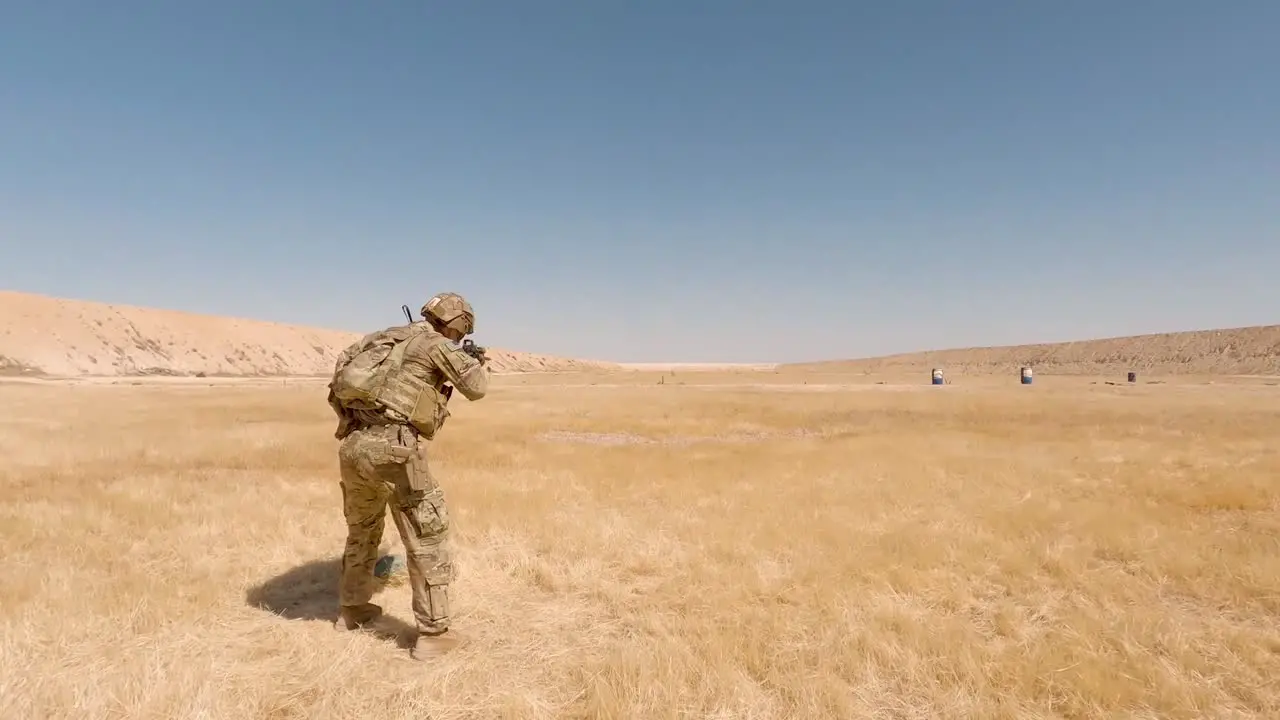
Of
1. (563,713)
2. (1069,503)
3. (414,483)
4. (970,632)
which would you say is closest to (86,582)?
(414,483)

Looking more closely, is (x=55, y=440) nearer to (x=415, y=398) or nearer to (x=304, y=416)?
(x=304, y=416)

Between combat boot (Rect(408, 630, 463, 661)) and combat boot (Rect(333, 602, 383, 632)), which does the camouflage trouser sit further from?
combat boot (Rect(333, 602, 383, 632))

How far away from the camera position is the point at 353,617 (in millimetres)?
5344

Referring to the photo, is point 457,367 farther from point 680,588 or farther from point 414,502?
point 680,588

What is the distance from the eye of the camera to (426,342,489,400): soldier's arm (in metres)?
4.81

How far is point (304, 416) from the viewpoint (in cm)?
2267

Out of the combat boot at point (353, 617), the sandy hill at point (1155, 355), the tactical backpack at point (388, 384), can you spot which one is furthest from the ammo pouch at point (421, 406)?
the sandy hill at point (1155, 355)

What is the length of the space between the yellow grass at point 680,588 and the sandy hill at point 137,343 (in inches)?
2566

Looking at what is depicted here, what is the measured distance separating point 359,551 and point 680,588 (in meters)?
3.24

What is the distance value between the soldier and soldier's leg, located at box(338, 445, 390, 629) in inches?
0.9

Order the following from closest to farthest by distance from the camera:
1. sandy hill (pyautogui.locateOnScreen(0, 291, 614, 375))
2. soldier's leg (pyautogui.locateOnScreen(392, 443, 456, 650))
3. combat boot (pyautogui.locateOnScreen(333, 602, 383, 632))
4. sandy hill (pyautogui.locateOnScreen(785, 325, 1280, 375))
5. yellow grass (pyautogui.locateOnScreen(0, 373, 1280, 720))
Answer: yellow grass (pyautogui.locateOnScreen(0, 373, 1280, 720))
soldier's leg (pyautogui.locateOnScreen(392, 443, 456, 650))
combat boot (pyautogui.locateOnScreen(333, 602, 383, 632))
sandy hill (pyautogui.locateOnScreen(0, 291, 614, 375))
sandy hill (pyautogui.locateOnScreen(785, 325, 1280, 375))

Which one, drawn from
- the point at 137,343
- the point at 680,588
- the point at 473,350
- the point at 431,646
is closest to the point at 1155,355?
the point at 680,588

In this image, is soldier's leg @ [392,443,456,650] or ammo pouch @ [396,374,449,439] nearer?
soldier's leg @ [392,443,456,650]

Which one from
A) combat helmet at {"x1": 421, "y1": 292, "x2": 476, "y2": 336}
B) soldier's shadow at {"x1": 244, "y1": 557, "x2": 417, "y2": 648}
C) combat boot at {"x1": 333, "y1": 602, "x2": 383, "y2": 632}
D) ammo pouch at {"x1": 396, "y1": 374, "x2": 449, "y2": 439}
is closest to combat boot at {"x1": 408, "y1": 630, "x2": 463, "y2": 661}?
soldier's shadow at {"x1": 244, "y1": 557, "x2": 417, "y2": 648}
